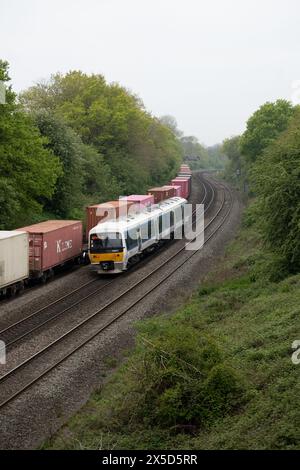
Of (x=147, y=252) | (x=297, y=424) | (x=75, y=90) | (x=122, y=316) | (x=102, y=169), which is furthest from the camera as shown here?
(x=75, y=90)

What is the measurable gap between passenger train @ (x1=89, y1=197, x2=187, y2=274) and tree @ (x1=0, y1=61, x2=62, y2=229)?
4554 mm

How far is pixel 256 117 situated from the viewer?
193 feet

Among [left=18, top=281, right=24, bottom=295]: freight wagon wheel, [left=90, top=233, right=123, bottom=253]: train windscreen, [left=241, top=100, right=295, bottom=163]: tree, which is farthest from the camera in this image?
[left=241, top=100, right=295, bottom=163]: tree

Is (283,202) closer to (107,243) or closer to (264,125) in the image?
(107,243)

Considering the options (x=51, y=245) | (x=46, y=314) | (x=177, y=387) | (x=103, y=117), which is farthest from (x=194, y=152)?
(x=177, y=387)

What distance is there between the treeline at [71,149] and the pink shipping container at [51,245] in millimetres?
2640

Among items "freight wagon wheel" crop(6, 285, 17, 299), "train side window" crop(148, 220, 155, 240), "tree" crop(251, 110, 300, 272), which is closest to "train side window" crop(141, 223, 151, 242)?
"train side window" crop(148, 220, 155, 240)

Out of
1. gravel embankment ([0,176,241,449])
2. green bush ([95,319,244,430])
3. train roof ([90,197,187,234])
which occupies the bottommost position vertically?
gravel embankment ([0,176,241,449])

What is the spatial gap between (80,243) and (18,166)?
504 cm

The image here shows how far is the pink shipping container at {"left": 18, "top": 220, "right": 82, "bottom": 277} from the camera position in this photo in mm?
25016

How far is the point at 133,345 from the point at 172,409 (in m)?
6.68

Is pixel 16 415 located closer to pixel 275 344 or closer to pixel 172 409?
pixel 172 409

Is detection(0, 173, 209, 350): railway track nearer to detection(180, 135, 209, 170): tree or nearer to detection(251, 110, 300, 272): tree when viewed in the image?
detection(251, 110, 300, 272): tree
